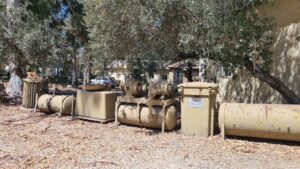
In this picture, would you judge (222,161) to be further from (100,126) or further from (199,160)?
(100,126)

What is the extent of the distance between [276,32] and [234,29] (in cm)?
411

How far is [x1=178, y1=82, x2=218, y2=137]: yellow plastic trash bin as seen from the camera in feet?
29.0

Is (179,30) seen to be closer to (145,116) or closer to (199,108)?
(199,108)

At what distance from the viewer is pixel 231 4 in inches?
323

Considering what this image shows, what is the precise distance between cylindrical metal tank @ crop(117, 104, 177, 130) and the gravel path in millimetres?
199

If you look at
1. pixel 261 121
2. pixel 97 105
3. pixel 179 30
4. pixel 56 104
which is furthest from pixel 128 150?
pixel 56 104

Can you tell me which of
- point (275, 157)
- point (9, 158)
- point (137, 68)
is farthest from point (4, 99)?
point (275, 157)

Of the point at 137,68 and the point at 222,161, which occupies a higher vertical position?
the point at 137,68

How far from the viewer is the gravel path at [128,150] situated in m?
6.80

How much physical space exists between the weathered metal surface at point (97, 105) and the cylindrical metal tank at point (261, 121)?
365 cm

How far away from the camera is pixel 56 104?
41.1 feet

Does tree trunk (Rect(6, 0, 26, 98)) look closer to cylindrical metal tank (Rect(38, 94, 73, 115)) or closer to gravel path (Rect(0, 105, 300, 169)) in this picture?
cylindrical metal tank (Rect(38, 94, 73, 115))

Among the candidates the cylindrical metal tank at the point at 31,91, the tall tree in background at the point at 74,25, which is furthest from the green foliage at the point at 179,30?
the tall tree in background at the point at 74,25

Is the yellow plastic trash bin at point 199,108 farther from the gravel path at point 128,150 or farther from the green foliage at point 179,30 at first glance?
the green foliage at point 179,30
